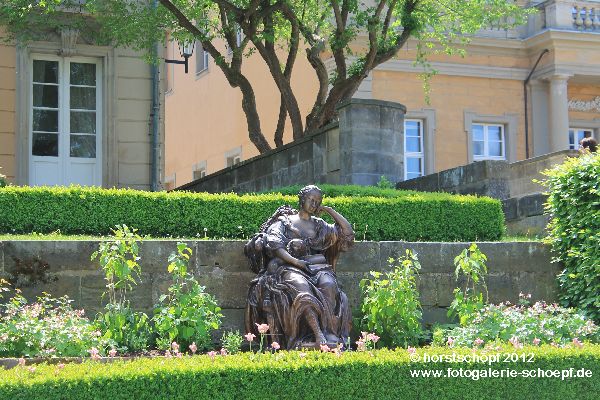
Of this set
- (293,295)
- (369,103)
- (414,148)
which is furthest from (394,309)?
(414,148)

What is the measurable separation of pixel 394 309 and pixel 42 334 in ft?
11.0

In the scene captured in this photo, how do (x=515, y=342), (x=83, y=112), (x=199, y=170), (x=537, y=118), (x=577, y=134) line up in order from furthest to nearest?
(x=199, y=170) < (x=577, y=134) < (x=537, y=118) < (x=83, y=112) < (x=515, y=342)

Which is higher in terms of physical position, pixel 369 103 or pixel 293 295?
pixel 369 103

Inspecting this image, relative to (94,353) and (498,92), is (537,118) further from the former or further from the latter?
(94,353)

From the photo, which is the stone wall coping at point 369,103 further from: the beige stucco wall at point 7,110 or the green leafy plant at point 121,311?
the beige stucco wall at point 7,110

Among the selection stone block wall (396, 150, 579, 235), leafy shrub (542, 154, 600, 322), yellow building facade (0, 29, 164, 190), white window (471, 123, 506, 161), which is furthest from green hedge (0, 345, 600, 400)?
white window (471, 123, 506, 161)

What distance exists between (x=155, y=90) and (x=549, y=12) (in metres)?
10.5

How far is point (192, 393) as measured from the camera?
304 inches

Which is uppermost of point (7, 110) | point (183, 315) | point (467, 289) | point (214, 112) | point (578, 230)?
point (214, 112)

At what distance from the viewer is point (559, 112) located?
25812mm

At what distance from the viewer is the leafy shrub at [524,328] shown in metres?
10.0

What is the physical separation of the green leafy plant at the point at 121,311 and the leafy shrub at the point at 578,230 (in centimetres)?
479

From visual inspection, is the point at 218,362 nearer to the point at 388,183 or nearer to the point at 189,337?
the point at 189,337

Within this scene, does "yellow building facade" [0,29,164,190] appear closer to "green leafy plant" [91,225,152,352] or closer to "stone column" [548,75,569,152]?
"green leafy plant" [91,225,152,352]
